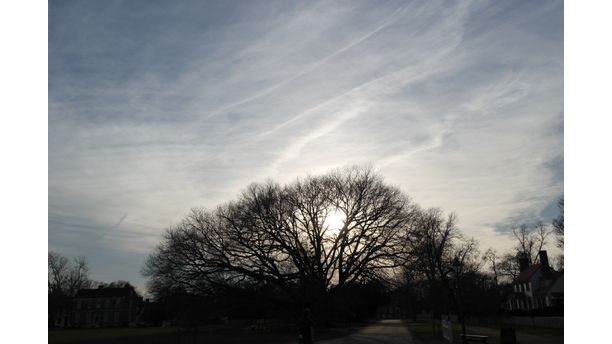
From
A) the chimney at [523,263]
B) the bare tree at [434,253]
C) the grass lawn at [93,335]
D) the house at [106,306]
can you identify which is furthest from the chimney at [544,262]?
the house at [106,306]

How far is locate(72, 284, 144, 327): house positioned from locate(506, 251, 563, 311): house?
71.1 m

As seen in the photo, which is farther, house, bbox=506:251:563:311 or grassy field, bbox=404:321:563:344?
house, bbox=506:251:563:311

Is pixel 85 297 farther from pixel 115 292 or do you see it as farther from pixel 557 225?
pixel 557 225

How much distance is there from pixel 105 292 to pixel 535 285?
81.5 meters

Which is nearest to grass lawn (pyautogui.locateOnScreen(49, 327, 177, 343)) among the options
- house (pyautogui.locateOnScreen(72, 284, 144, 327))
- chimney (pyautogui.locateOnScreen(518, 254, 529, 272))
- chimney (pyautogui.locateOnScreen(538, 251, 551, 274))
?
house (pyautogui.locateOnScreen(72, 284, 144, 327))

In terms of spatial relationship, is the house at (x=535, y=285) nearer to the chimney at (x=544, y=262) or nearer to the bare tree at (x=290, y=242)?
the chimney at (x=544, y=262)

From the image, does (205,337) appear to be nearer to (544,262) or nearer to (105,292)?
(544,262)

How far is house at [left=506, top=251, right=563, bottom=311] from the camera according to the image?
6115cm

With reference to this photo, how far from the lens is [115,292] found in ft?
317

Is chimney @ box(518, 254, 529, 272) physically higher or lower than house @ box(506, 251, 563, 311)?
higher

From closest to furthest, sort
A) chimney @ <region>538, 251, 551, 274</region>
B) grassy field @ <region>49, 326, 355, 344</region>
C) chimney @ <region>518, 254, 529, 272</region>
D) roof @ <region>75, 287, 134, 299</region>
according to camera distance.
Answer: grassy field @ <region>49, 326, 355, 344</region>
chimney @ <region>538, 251, 551, 274</region>
chimney @ <region>518, 254, 529, 272</region>
roof @ <region>75, 287, 134, 299</region>

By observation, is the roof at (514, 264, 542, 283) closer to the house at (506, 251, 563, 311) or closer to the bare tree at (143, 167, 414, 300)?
the house at (506, 251, 563, 311)

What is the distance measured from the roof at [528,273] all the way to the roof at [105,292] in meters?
75.4

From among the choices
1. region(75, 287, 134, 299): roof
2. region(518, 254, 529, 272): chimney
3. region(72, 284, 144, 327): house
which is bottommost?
region(72, 284, 144, 327): house
